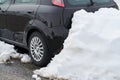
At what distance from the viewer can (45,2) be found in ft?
22.5

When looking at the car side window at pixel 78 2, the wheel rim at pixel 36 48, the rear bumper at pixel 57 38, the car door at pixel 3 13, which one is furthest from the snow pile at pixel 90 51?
the car door at pixel 3 13

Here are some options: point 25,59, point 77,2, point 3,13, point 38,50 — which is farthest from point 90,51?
point 3,13

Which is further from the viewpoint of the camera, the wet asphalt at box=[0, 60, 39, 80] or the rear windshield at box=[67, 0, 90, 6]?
the rear windshield at box=[67, 0, 90, 6]

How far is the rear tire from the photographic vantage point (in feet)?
22.4

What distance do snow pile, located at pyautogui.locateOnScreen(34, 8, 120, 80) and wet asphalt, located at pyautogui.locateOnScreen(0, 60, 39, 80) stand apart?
0.87ft

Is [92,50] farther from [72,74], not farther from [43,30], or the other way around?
[43,30]

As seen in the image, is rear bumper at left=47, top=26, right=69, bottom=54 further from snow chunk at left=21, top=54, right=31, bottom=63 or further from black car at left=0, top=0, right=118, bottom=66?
snow chunk at left=21, top=54, right=31, bottom=63

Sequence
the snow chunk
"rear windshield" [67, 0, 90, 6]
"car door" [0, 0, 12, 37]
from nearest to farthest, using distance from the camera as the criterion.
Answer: "rear windshield" [67, 0, 90, 6] → the snow chunk → "car door" [0, 0, 12, 37]

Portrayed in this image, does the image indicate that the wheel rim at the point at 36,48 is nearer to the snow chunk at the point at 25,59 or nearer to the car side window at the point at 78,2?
the snow chunk at the point at 25,59

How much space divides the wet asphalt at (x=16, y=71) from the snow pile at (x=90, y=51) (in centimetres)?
26

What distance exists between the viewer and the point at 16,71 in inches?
271

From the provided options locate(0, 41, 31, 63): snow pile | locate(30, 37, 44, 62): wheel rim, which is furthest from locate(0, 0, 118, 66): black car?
locate(0, 41, 31, 63): snow pile

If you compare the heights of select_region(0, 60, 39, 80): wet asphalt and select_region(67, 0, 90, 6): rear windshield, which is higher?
select_region(67, 0, 90, 6): rear windshield

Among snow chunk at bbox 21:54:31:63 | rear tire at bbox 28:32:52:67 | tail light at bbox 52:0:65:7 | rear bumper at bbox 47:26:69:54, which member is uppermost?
tail light at bbox 52:0:65:7
